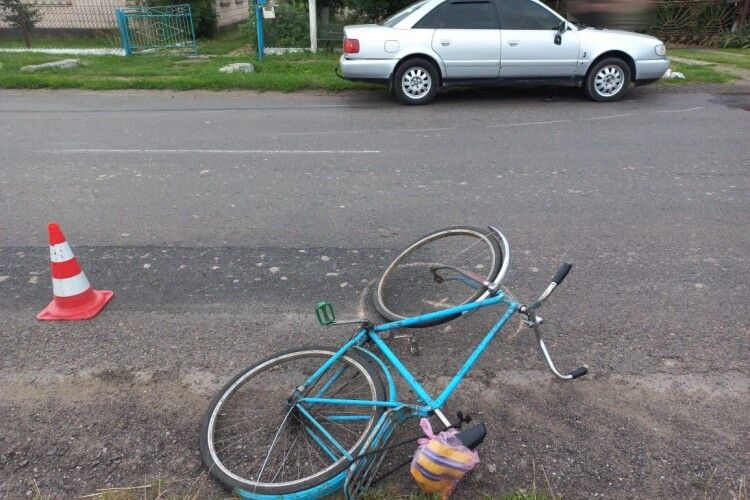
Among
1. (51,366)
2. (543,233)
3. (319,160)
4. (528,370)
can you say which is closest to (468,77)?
(319,160)

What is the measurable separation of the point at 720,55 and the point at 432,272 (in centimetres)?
1420

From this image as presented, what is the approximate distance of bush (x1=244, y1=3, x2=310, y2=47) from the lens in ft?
50.0

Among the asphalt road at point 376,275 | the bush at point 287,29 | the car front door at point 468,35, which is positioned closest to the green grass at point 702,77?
the asphalt road at point 376,275

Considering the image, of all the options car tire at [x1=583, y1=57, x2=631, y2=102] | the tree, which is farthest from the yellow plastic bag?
the tree

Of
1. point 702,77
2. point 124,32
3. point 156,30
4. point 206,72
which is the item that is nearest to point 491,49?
point 702,77

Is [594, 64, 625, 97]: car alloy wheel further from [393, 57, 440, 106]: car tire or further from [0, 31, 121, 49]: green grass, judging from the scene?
[0, 31, 121, 49]: green grass

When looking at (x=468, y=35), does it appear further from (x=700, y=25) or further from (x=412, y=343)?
(x=700, y=25)

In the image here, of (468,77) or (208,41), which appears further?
(208,41)

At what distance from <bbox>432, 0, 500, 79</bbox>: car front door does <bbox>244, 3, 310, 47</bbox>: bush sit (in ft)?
22.8

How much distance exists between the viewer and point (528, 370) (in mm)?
2896

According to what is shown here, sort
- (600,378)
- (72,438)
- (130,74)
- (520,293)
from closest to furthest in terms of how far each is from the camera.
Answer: (72,438) < (600,378) < (520,293) < (130,74)

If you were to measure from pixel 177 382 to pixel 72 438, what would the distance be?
0.52m

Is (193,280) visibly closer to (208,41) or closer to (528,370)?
(528,370)

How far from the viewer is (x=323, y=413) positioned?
98.4 inches
